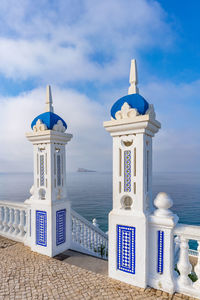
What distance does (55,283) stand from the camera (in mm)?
3121

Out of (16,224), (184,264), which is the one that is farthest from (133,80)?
(16,224)

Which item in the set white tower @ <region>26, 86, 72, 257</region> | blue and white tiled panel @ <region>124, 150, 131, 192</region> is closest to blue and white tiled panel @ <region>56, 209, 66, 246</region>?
white tower @ <region>26, 86, 72, 257</region>

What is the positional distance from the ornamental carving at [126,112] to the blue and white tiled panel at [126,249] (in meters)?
1.85

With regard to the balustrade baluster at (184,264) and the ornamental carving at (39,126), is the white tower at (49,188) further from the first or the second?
the balustrade baluster at (184,264)

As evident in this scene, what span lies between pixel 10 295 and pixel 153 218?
2.53m

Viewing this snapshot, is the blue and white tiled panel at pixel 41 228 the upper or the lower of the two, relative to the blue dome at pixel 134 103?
lower

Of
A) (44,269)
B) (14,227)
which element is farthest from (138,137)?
(14,227)

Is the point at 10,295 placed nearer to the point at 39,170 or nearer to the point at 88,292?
the point at 88,292

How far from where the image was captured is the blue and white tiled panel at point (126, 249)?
9.98ft

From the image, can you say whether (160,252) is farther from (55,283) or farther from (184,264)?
(55,283)

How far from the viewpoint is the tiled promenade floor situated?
281 centimetres

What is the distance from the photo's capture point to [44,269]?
356cm

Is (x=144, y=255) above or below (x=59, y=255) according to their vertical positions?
above

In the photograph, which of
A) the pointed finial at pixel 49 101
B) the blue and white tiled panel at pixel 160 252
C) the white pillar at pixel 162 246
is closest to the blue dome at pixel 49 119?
the pointed finial at pixel 49 101
